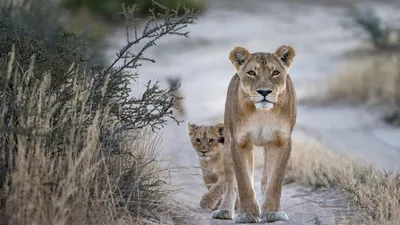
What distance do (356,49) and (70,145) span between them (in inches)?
801

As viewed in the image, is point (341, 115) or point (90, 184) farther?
point (341, 115)

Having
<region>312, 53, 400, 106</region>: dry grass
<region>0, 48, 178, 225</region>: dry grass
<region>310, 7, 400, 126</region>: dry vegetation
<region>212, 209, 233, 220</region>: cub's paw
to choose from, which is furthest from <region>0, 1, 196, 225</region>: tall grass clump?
<region>312, 53, 400, 106</region>: dry grass

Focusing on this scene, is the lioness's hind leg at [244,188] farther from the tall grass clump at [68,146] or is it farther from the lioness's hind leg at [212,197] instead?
the lioness's hind leg at [212,197]

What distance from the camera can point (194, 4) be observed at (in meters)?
35.1

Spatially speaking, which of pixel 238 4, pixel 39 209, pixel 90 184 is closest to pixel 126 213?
pixel 90 184

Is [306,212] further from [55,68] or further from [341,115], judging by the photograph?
[341,115]

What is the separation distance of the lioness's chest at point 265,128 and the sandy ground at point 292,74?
28.4 inches

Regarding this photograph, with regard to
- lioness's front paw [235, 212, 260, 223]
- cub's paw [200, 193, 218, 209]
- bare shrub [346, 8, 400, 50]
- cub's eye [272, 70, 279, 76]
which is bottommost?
lioness's front paw [235, 212, 260, 223]

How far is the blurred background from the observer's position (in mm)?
8594

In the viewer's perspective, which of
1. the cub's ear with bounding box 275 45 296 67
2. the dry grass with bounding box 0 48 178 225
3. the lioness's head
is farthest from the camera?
the cub's ear with bounding box 275 45 296 67

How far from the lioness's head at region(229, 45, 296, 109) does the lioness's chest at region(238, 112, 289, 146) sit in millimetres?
162

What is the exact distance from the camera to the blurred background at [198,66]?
28.2 feet

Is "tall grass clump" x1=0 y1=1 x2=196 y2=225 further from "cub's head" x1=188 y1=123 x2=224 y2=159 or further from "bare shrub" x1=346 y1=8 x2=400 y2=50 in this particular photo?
"bare shrub" x1=346 y1=8 x2=400 y2=50

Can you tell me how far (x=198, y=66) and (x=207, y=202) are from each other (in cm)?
1808
